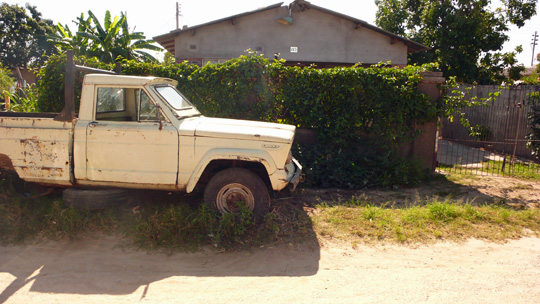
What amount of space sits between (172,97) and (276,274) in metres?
2.92

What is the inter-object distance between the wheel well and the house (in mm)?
9732

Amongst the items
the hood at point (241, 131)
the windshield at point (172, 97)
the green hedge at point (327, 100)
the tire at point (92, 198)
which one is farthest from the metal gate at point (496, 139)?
the tire at point (92, 198)

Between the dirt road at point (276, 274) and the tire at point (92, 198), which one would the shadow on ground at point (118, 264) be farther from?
the tire at point (92, 198)

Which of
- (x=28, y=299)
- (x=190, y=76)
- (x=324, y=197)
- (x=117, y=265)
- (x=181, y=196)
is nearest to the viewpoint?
(x=28, y=299)

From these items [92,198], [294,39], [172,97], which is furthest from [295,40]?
[92,198]

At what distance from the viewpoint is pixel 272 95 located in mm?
8727

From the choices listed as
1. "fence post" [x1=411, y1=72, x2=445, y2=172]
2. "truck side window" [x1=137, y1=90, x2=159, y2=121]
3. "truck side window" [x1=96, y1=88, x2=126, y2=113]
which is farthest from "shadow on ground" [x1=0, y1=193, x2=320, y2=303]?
"fence post" [x1=411, y1=72, x2=445, y2=172]

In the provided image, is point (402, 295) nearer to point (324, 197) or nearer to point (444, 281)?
point (444, 281)

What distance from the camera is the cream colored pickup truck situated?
5.28 m

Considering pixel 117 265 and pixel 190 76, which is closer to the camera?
pixel 117 265

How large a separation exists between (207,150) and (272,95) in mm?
3743

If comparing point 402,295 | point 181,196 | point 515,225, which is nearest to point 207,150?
point 181,196

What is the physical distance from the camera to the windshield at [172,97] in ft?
18.6

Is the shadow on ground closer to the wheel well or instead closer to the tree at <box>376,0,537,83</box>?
the wheel well
